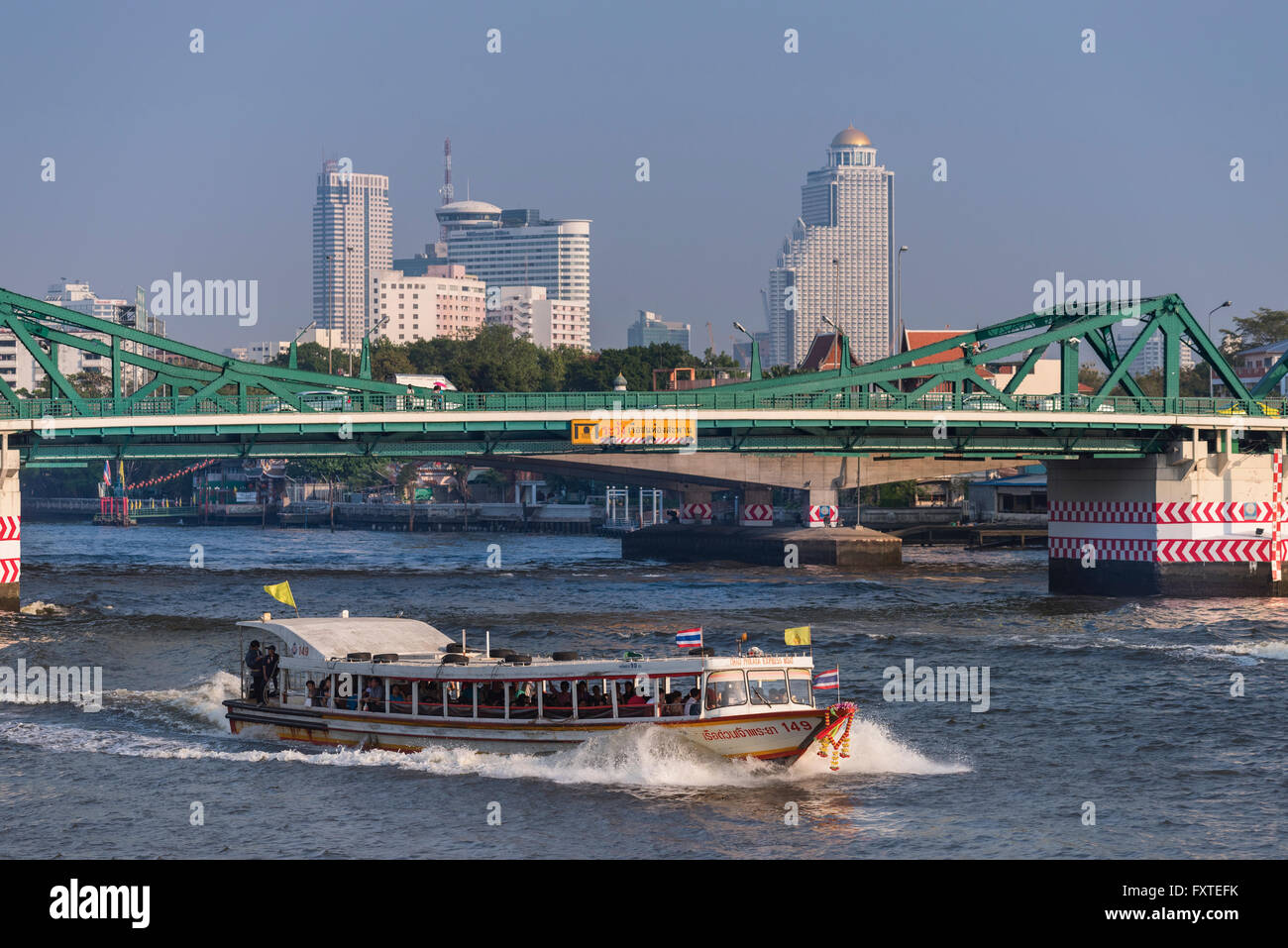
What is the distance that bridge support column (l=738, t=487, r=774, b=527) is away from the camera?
11888cm

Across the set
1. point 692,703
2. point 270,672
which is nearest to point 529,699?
point 692,703

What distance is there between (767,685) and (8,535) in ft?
158

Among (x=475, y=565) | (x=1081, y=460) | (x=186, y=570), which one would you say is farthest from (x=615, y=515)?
(x=1081, y=460)

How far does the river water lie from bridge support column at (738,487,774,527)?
40.2 m

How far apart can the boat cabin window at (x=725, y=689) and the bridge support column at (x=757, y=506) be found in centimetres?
8245

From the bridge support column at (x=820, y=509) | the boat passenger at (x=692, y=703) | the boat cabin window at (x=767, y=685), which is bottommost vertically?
the boat passenger at (x=692, y=703)

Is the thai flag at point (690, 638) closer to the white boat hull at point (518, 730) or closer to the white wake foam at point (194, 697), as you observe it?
the white boat hull at point (518, 730)

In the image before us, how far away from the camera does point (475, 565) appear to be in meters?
110

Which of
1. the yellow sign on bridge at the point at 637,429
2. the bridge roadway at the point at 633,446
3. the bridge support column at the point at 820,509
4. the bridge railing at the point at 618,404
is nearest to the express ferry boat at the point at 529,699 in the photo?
the bridge railing at the point at 618,404

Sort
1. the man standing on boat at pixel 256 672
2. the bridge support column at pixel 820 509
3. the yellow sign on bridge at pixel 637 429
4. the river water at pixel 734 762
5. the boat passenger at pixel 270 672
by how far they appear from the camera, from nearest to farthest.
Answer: the river water at pixel 734 762, the boat passenger at pixel 270 672, the man standing on boat at pixel 256 672, the yellow sign on bridge at pixel 637 429, the bridge support column at pixel 820 509

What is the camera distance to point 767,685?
120 feet

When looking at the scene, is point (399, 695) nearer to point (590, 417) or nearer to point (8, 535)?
point (590, 417)

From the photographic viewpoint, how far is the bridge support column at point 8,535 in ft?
236
